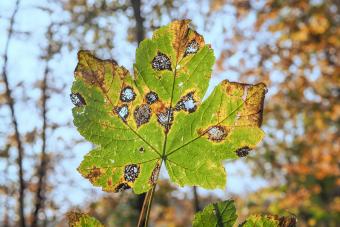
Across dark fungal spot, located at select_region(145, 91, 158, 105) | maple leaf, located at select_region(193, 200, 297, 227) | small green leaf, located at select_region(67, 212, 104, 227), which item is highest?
dark fungal spot, located at select_region(145, 91, 158, 105)

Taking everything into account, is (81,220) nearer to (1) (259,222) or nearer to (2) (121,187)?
(2) (121,187)

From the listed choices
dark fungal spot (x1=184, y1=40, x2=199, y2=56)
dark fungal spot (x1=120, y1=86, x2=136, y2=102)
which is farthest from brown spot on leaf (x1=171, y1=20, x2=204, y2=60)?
dark fungal spot (x1=120, y1=86, x2=136, y2=102)

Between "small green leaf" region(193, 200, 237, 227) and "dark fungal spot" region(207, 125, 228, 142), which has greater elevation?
"dark fungal spot" region(207, 125, 228, 142)

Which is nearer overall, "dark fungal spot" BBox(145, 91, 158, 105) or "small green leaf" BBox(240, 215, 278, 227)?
"small green leaf" BBox(240, 215, 278, 227)

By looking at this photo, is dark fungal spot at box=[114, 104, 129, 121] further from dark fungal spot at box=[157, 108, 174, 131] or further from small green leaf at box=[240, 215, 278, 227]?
small green leaf at box=[240, 215, 278, 227]

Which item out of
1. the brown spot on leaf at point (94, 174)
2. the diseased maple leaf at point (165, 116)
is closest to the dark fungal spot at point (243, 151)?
the diseased maple leaf at point (165, 116)

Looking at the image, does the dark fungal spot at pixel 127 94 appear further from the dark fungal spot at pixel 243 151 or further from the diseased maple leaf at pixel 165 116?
the dark fungal spot at pixel 243 151
